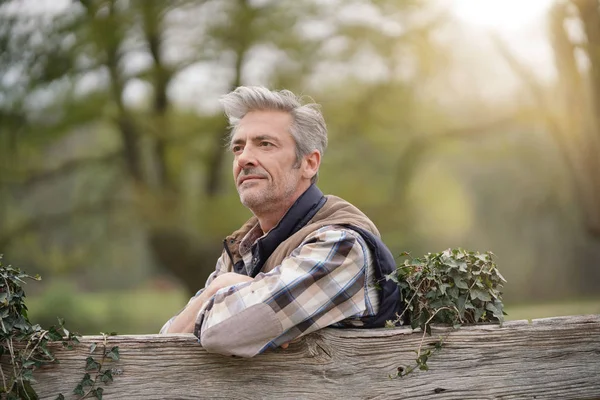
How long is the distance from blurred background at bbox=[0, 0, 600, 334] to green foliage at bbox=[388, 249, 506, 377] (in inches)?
320

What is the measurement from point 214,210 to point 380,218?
253cm

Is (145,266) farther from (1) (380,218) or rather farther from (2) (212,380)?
(2) (212,380)

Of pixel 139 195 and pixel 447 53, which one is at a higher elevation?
pixel 447 53

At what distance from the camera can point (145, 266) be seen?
11656 millimetres

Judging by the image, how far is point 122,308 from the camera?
11.7 meters

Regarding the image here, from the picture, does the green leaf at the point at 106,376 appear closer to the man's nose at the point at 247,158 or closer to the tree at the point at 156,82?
the man's nose at the point at 247,158

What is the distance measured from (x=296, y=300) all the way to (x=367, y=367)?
0.31 meters

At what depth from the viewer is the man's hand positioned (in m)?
2.10

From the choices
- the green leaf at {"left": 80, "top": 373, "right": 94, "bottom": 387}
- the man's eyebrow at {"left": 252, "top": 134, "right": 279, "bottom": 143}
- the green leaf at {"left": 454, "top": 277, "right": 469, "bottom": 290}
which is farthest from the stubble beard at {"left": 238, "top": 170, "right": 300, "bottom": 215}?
the green leaf at {"left": 80, "top": 373, "right": 94, "bottom": 387}

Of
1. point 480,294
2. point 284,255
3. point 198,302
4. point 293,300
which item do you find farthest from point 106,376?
point 480,294

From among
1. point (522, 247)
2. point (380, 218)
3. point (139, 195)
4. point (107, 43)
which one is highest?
point (107, 43)

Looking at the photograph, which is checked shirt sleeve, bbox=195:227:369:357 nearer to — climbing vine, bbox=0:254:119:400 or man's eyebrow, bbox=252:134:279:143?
climbing vine, bbox=0:254:119:400

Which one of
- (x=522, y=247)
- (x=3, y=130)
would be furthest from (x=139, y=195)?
(x=522, y=247)

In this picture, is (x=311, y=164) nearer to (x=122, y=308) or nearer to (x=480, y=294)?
(x=480, y=294)
